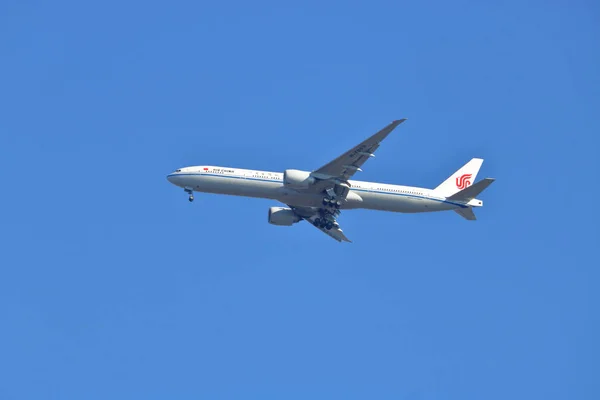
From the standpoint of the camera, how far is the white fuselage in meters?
71.9

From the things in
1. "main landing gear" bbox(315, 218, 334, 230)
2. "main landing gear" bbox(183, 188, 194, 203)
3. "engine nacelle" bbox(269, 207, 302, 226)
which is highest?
"main landing gear" bbox(183, 188, 194, 203)

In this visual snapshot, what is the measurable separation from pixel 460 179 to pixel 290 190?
16.2 m

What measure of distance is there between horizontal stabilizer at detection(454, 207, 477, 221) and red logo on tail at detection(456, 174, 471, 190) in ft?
12.3

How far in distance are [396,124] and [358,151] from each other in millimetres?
5400

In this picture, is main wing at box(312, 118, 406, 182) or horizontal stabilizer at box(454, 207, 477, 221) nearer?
main wing at box(312, 118, 406, 182)

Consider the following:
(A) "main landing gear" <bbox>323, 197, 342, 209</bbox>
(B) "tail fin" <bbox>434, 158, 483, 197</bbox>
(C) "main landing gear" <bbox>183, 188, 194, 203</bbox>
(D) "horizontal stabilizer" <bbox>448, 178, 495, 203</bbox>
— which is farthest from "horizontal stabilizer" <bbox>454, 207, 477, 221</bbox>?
(C) "main landing gear" <bbox>183, 188, 194, 203</bbox>

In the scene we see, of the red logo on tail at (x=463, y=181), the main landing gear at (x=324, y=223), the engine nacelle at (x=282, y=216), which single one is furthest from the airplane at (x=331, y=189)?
the engine nacelle at (x=282, y=216)

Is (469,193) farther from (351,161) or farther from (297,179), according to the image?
(297,179)

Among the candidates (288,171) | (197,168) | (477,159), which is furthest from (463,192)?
(197,168)

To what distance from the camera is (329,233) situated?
80.6m

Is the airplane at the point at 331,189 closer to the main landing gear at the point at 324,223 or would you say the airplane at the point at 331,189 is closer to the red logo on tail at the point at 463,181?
the main landing gear at the point at 324,223

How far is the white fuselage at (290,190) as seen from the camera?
71875mm

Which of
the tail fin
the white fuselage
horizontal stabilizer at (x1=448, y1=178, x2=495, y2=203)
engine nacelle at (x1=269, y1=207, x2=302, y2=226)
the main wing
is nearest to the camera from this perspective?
the main wing

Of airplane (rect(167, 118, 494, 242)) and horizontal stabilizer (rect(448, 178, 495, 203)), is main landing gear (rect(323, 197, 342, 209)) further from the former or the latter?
horizontal stabilizer (rect(448, 178, 495, 203))
